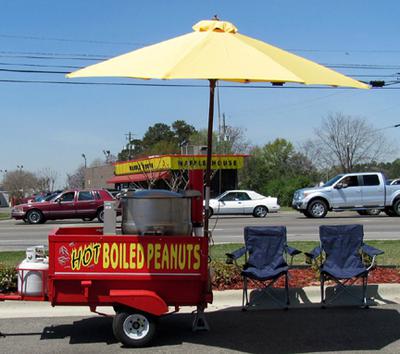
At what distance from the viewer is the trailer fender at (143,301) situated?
5.78 m

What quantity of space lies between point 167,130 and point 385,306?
290 ft

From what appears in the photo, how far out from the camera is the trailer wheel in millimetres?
5809

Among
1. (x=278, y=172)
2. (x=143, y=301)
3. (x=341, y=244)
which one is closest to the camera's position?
(x=143, y=301)

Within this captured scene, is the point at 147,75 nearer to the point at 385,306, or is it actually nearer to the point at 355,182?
the point at 385,306

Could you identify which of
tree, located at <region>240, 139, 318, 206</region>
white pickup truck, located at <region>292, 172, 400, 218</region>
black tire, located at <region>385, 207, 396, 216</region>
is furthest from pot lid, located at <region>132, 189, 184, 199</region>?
tree, located at <region>240, 139, 318, 206</region>

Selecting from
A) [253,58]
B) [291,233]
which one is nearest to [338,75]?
[253,58]

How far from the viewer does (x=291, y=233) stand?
58.9ft

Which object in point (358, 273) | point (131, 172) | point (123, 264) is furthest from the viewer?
point (131, 172)

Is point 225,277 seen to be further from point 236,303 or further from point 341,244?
point 341,244

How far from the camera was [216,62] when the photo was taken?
5223mm

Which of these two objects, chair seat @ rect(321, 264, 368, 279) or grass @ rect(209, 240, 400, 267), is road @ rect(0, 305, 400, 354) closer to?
chair seat @ rect(321, 264, 368, 279)

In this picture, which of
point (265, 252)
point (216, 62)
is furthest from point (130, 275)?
point (265, 252)

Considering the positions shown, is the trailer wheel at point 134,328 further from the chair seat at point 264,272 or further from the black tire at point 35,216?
the black tire at point 35,216

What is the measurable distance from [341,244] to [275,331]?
1.90m
